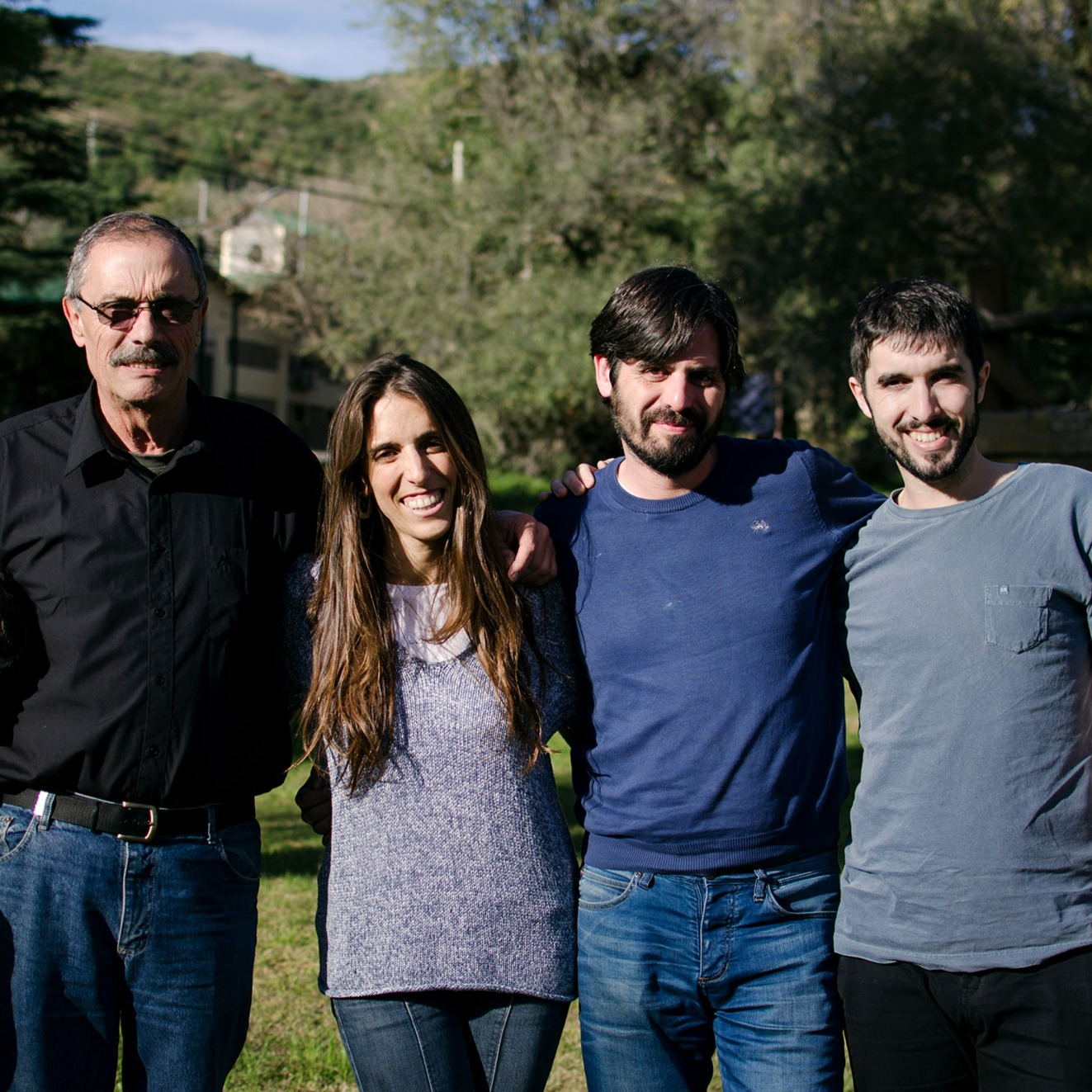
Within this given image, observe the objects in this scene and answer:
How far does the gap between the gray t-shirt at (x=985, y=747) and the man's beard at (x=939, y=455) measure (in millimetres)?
83

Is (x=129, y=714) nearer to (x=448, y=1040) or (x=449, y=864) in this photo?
(x=449, y=864)

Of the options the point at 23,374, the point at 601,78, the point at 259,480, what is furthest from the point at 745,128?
the point at 259,480

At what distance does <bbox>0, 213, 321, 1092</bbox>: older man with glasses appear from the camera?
2482 millimetres

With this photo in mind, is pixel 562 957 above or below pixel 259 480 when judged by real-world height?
below

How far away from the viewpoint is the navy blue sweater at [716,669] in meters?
2.52

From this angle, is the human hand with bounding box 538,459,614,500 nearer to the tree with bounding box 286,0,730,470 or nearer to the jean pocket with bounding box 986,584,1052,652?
the jean pocket with bounding box 986,584,1052,652

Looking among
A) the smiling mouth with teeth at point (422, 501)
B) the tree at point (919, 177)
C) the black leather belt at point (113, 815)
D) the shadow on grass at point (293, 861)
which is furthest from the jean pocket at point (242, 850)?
the tree at point (919, 177)

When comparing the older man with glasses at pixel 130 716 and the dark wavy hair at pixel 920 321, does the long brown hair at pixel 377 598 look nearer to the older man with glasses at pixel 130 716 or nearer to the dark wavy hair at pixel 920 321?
the older man with glasses at pixel 130 716

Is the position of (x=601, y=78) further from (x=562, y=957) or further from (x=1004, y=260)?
(x=562, y=957)

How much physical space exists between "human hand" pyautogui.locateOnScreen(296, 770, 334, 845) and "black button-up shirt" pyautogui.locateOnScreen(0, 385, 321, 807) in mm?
156

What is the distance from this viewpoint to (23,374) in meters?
31.4

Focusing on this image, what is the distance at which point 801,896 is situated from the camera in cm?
253

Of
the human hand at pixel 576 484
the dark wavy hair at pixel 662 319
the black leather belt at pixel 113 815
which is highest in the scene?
the dark wavy hair at pixel 662 319

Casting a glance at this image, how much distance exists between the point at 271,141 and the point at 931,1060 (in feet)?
350
